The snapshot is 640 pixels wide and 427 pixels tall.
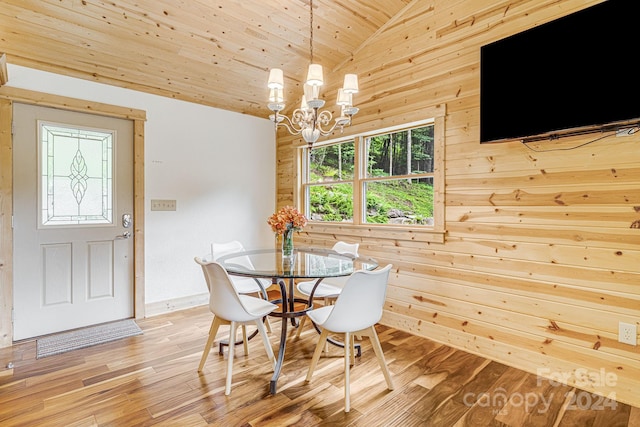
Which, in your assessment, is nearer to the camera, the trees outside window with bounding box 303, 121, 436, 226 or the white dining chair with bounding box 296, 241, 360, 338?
the white dining chair with bounding box 296, 241, 360, 338

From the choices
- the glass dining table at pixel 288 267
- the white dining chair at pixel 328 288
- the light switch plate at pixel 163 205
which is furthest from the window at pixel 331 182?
the light switch plate at pixel 163 205

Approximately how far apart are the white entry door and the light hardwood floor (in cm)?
44

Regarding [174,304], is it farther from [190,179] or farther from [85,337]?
[190,179]

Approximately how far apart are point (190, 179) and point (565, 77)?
354 cm

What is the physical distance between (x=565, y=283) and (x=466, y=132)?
132 centimetres

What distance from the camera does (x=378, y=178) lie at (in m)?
3.50

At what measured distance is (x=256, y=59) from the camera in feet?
11.2

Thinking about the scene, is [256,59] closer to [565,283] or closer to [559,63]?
[559,63]

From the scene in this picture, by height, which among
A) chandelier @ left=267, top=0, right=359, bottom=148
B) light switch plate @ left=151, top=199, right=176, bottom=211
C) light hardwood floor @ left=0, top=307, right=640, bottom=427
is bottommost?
light hardwood floor @ left=0, top=307, right=640, bottom=427

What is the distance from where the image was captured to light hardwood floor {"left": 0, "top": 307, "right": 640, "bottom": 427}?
73.1 inches

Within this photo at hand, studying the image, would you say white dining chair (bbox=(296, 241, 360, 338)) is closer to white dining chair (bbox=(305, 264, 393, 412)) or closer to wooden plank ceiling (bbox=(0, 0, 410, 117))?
white dining chair (bbox=(305, 264, 393, 412))

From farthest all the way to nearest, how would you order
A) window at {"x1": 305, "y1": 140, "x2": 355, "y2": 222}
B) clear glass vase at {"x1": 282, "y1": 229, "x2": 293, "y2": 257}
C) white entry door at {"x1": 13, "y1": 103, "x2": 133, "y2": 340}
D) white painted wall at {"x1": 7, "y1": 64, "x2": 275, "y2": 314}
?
window at {"x1": 305, "y1": 140, "x2": 355, "y2": 222}, white painted wall at {"x1": 7, "y1": 64, "x2": 275, "y2": 314}, white entry door at {"x1": 13, "y1": 103, "x2": 133, "y2": 340}, clear glass vase at {"x1": 282, "y1": 229, "x2": 293, "y2": 257}

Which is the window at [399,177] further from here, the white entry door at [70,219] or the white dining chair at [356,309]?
the white entry door at [70,219]

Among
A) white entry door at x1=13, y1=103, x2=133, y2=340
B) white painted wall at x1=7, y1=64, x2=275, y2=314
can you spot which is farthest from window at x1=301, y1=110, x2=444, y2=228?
white entry door at x1=13, y1=103, x2=133, y2=340
